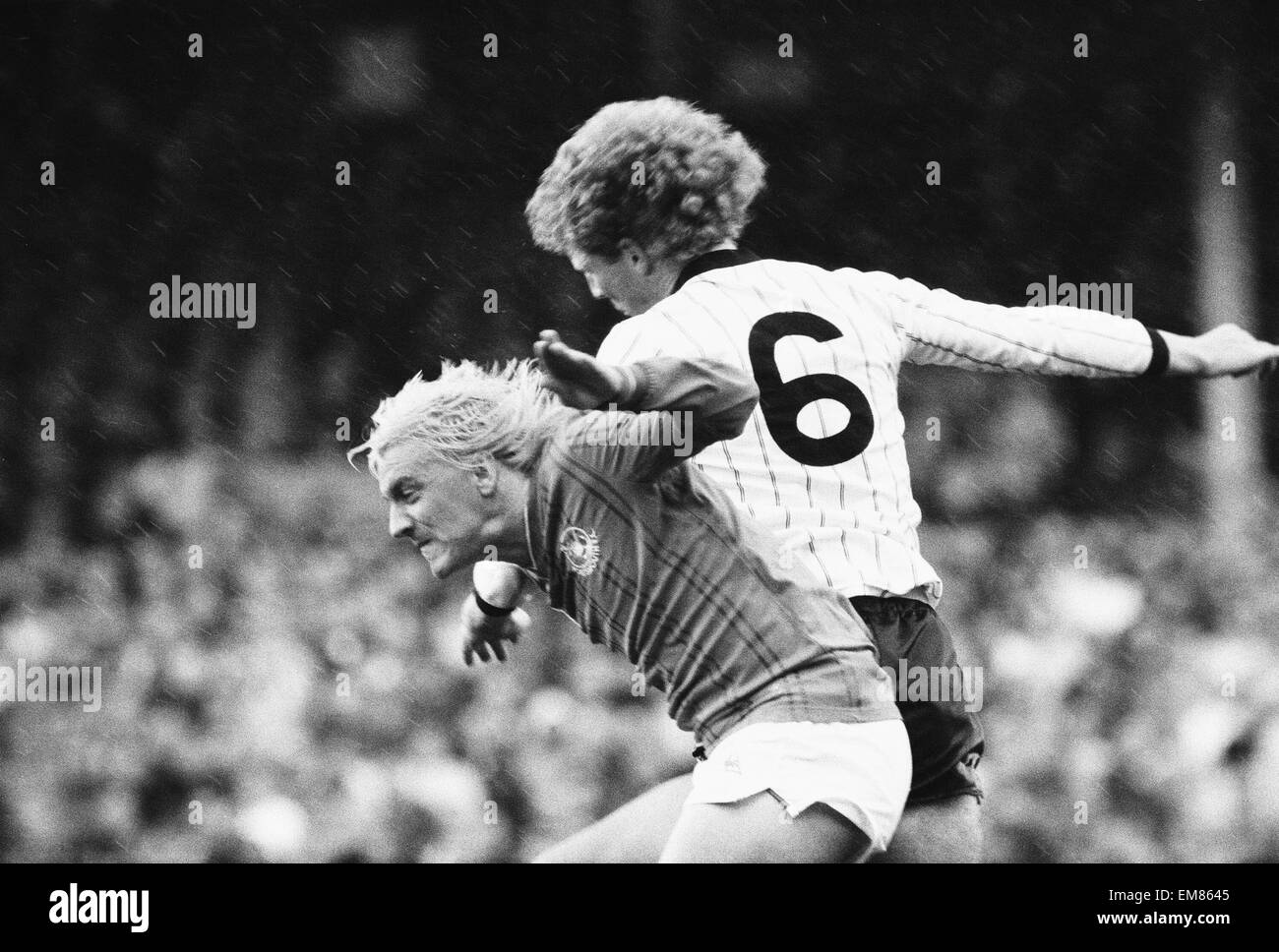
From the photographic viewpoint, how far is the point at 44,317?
5.83 meters

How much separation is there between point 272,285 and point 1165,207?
9.83 feet

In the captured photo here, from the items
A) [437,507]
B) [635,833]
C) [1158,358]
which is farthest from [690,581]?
[1158,358]

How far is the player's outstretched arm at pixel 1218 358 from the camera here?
271 cm

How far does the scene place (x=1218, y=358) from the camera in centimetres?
272

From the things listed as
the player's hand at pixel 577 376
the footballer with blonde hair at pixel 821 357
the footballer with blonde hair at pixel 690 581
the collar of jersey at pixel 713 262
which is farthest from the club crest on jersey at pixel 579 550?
the collar of jersey at pixel 713 262

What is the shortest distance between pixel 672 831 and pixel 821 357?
0.75 metres

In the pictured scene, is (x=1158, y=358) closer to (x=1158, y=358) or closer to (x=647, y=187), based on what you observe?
(x=1158, y=358)

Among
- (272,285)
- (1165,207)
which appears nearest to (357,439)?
(272,285)

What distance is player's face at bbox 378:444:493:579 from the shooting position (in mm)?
2279

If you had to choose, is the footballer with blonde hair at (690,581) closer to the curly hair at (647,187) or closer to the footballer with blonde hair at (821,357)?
the footballer with blonde hair at (821,357)

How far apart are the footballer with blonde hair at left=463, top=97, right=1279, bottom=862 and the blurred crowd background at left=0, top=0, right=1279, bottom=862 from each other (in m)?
2.39

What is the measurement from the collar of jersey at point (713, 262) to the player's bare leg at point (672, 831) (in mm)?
796

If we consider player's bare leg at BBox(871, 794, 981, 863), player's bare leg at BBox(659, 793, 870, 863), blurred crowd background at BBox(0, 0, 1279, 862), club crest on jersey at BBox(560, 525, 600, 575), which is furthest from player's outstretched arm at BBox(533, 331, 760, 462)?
blurred crowd background at BBox(0, 0, 1279, 862)

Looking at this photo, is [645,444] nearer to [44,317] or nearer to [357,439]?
[357,439]
